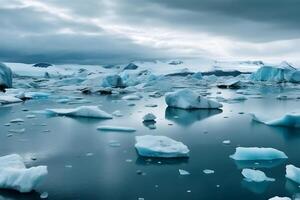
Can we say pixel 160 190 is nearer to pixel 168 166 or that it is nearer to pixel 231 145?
pixel 168 166

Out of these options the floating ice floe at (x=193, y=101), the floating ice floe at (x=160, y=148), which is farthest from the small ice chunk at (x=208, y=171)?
the floating ice floe at (x=193, y=101)

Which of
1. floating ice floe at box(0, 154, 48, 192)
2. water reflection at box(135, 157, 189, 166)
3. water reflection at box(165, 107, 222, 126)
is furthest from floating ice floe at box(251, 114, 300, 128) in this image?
floating ice floe at box(0, 154, 48, 192)

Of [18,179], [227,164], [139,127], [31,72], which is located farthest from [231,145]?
[31,72]

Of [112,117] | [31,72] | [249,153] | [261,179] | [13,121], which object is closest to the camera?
[261,179]

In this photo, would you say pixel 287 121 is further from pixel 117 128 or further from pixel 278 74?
pixel 278 74

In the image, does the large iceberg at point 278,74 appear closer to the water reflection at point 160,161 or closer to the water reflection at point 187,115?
the water reflection at point 187,115

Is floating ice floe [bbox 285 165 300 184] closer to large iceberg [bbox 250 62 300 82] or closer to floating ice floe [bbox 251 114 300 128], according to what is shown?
floating ice floe [bbox 251 114 300 128]
